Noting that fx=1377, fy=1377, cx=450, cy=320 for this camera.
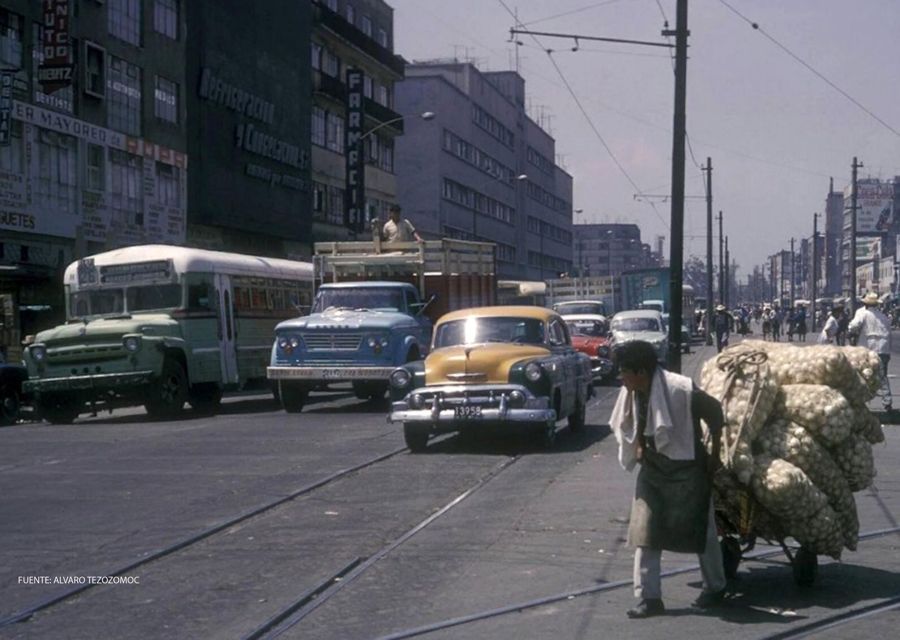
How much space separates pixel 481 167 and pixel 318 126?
3956 cm

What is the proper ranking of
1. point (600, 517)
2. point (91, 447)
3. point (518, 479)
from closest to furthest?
point (600, 517) → point (518, 479) → point (91, 447)

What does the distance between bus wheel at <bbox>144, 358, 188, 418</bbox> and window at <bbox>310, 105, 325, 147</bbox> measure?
35.8 metres

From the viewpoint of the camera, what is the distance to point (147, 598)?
26.7 ft

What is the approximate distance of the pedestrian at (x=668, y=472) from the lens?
7.52 meters

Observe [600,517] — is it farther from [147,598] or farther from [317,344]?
[317,344]

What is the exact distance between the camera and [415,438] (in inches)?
652

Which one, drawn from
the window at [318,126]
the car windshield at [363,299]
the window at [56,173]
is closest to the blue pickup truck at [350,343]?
the car windshield at [363,299]

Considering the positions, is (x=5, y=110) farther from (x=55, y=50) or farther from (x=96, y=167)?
(x=96, y=167)

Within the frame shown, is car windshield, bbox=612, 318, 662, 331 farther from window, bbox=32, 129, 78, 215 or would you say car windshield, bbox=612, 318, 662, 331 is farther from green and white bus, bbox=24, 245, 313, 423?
window, bbox=32, 129, 78, 215

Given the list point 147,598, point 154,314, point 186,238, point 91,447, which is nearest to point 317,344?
point 154,314

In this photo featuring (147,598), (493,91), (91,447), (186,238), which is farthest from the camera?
(493,91)

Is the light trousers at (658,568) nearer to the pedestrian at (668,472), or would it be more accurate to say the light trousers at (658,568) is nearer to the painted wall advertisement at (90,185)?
the pedestrian at (668,472)

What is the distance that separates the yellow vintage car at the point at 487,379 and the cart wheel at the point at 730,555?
7702 millimetres

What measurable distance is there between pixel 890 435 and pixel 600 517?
8.38m
